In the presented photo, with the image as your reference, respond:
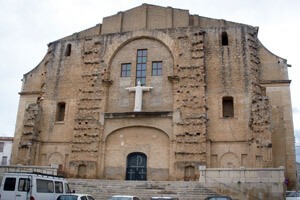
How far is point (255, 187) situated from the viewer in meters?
17.0

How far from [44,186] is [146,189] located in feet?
21.8

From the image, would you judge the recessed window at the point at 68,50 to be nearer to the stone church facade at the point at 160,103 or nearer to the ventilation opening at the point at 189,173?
the stone church facade at the point at 160,103

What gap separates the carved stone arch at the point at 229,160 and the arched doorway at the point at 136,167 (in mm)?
4983

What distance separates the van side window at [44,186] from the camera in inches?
487

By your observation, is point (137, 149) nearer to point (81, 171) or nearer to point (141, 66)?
point (81, 171)

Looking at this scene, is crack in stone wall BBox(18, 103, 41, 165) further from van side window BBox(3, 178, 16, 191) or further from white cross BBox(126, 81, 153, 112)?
van side window BBox(3, 178, 16, 191)

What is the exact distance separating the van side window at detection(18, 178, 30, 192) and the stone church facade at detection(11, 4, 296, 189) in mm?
9806

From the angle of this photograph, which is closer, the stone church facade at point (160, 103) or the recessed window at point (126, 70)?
the stone church facade at point (160, 103)

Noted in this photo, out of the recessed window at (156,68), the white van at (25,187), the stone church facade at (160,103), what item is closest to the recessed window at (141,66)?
the stone church facade at (160,103)

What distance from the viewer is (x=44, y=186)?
12695mm

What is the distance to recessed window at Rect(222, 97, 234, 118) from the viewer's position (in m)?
22.1

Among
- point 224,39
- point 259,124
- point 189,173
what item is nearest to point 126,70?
point 224,39

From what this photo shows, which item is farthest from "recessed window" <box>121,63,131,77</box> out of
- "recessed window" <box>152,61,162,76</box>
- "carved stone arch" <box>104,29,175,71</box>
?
Answer: "recessed window" <box>152,61,162,76</box>

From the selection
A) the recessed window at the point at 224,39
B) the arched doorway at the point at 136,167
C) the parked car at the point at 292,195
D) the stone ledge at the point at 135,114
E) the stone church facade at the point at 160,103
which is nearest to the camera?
the parked car at the point at 292,195
